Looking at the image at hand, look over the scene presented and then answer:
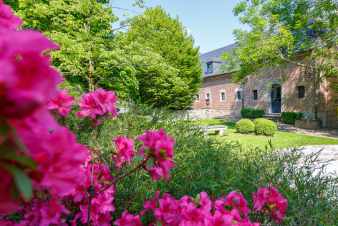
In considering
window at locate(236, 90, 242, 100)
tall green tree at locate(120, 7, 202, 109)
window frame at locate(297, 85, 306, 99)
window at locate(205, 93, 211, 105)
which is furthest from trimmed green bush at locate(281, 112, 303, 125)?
window at locate(205, 93, 211, 105)

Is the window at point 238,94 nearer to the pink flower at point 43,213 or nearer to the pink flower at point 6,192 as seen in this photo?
the pink flower at point 43,213

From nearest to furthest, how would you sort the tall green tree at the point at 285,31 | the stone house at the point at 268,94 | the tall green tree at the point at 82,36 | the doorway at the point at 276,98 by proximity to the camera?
1. the tall green tree at the point at 82,36
2. the tall green tree at the point at 285,31
3. the stone house at the point at 268,94
4. the doorway at the point at 276,98

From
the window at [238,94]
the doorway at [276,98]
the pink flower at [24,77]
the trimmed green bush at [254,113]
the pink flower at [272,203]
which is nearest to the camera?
the pink flower at [24,77]

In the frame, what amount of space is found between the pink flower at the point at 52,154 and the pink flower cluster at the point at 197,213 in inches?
32.3

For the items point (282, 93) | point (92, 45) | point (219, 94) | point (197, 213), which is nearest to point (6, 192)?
point (197, 213)

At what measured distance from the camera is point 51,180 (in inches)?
19.7

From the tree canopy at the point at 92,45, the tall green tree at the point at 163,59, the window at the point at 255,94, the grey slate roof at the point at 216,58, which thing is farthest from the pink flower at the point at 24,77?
the grey slate roof at the point at 216,58

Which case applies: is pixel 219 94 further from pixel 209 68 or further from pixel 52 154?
pixel 52 154

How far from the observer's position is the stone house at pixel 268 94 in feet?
57.7

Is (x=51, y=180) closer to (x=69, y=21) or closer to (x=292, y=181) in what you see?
(x=292, y=181)

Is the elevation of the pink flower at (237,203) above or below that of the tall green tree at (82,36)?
below

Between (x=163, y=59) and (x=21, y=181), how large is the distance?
33.4 ft

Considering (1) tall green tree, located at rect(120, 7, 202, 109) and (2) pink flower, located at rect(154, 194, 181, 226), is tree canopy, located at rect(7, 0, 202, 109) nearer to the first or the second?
(1) tall green tree, located at rect(120, 7, 202, 109)

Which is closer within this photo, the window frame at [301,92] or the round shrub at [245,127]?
the round shrub at [245,127]
